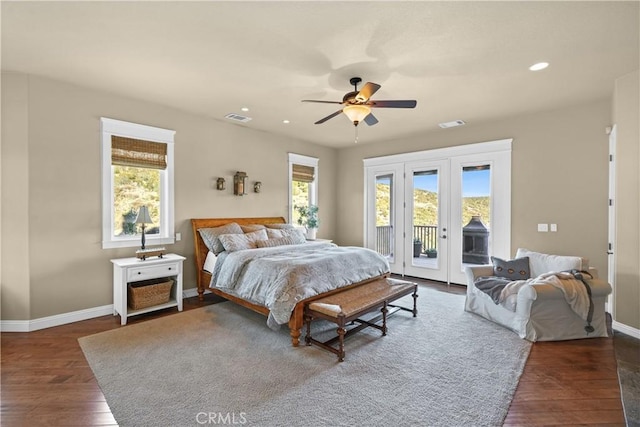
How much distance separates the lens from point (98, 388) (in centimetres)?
234

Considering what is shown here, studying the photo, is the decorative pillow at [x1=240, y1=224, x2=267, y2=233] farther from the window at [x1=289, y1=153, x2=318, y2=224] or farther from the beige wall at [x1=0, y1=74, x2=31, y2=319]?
the beige wall at [x1=0, y1=74, x2=31, y2=319]

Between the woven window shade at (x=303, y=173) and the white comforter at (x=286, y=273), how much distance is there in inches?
96.5

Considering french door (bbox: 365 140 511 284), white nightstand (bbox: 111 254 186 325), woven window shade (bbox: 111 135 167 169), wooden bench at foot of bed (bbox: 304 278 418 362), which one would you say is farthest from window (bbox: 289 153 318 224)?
wooden bench at foot of bed (bbox: 304 278 418 362)

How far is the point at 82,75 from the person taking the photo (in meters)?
3.43

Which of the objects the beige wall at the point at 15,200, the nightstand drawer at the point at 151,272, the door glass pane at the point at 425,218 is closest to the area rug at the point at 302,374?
the nightstand drawer at the point at 151,272

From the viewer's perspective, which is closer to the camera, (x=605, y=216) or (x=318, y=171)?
(x=605, y=216)

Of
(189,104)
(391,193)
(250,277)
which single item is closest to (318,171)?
(391,193)

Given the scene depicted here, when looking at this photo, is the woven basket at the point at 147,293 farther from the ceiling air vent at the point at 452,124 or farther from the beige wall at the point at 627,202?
the beige wall at the point at 627,202

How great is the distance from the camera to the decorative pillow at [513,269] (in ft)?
12.9

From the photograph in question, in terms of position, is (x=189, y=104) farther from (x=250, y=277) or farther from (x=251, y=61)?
(x=250, y=277)

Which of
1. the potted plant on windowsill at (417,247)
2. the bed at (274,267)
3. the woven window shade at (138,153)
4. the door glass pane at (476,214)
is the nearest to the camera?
the bed at (274,267)

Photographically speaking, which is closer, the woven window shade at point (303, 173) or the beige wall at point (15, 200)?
the beige wall at point (15, 200)

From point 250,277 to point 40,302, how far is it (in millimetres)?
2460

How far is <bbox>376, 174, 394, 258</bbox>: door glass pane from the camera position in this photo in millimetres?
6469
